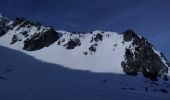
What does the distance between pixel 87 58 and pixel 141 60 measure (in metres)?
18.4

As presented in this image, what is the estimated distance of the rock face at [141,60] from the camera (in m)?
98.7

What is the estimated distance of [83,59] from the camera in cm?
10594

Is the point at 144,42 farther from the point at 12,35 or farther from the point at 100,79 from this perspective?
the point at 12,35

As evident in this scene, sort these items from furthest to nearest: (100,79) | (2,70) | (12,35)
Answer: (12,35) < (100,79) < (2,70)

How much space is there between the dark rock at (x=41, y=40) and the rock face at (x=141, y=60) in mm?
30579

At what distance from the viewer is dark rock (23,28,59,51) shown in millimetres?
119875

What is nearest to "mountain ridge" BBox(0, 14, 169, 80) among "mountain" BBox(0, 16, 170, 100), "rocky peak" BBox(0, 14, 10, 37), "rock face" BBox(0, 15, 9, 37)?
"mountain" BBox(0, 16, 170, 100)

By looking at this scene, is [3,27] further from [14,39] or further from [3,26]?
[14,39]

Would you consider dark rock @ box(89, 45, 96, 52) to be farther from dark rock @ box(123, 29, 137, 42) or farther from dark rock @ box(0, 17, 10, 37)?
dark rock @ box(0, 17, 10, 37)

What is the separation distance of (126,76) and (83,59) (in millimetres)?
18641

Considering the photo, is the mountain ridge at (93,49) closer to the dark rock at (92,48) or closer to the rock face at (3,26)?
the dark rock at (92,48)

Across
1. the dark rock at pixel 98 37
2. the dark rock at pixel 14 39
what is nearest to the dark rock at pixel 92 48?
the dark rock at pixel 98 37

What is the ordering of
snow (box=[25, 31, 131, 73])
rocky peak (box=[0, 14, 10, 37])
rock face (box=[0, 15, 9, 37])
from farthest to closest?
rocky peak (box=[0, 14, 10, 37]), rock face (box=[0, 15, 9, 37]), snow (box=[25, 31, 131, 73])

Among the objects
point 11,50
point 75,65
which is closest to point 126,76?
point 75,65
